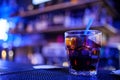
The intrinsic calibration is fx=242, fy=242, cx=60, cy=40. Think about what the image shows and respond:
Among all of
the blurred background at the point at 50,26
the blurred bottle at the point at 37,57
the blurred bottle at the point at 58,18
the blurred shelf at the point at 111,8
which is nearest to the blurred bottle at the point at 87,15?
the blurred background at the point at 50,26

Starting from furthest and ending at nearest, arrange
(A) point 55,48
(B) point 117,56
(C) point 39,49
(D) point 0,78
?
(C) point 39,49
(A) point 55,48
(B) point 117,56
(D) point 0,78

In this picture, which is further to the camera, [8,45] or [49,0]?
[8,45]

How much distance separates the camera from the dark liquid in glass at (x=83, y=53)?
556 millimetres

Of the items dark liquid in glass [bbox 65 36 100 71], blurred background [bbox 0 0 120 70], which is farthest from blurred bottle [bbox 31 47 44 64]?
dark liquid in glass [bbox 65 36 100 71]

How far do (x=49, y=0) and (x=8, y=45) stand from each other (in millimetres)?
792

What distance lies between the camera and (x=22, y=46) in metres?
2.96

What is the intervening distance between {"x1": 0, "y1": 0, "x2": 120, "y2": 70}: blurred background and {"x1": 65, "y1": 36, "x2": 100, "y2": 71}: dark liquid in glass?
1171 mm

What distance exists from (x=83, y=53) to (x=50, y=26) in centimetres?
186

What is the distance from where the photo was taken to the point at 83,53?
1.85ft

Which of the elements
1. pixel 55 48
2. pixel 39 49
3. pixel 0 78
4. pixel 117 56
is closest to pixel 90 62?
pixel 0 78

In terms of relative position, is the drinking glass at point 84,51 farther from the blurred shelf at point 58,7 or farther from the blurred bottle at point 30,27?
the blurred bottle at point 30,27

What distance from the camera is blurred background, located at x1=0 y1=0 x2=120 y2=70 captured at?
1.97 m

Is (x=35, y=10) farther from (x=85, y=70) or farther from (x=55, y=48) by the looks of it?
(x=85, y=70)

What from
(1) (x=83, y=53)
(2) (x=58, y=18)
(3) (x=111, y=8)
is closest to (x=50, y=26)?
(2) (x=58, y=18)
